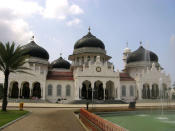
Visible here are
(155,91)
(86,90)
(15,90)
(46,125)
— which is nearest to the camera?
(46,125)

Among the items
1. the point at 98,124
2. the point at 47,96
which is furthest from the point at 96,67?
the point at 98,124

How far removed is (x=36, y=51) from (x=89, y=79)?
1945 centimetres

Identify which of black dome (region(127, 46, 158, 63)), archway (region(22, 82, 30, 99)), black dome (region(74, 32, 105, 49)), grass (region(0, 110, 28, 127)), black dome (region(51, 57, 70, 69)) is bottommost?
grass (region(0, 110, 28, 127))

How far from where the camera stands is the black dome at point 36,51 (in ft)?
185

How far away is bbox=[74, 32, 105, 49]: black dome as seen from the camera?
2388 inches

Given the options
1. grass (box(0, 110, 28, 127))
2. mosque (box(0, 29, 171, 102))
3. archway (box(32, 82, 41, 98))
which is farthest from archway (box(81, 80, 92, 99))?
grass (box(0, 110, 28, 127))

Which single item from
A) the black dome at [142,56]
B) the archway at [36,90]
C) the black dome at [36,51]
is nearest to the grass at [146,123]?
the archway at [36,90]

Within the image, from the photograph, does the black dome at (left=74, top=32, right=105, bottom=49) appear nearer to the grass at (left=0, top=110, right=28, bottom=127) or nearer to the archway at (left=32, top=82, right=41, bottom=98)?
the archway at (left=32, top=82, right=41, bottom=98)

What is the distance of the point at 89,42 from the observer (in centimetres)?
6072

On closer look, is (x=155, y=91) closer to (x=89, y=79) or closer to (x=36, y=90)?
(x=89, y=79)

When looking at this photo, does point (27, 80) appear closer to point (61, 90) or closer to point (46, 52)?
point (61, 90)

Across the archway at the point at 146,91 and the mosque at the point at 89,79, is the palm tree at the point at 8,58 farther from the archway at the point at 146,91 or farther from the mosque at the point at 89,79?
the archway at the point at 146,91

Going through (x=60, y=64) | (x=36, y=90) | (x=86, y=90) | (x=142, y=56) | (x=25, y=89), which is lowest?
(x=86, y=90)

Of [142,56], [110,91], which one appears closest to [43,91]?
[110,91]
